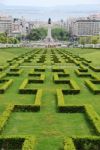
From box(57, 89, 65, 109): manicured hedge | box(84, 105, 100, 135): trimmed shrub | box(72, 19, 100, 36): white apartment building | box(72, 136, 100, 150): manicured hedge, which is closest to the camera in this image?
box(72, 136, 100, 150): manicured hedge

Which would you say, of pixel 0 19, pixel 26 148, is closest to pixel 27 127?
pixel 26 148

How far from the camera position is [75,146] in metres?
8.61

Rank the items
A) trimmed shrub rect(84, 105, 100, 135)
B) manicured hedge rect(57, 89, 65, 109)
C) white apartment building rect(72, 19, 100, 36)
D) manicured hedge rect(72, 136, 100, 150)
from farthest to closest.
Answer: white apartment building rect(72, 19, 100, 36), manicured hedge rect(57, 89, 65, 109), trimmed shrub rect(84, 105, 100, 135), manicured hedge rect(72, 136, 100, 150)

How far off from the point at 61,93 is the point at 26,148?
6606 mm

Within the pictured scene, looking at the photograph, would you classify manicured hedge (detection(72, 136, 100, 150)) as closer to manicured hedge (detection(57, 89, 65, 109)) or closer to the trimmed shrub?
the trimmed shrub

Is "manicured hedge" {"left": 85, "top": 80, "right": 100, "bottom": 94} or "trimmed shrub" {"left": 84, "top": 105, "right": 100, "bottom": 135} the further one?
"manicured hedge" {"left": 85, "top": 80, "right": 100, "bottom": 94}

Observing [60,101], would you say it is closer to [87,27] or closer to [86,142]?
[86,142]

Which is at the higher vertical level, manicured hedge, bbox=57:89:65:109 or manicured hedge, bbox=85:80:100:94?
manicured hedge, bbox=57:89:65:109

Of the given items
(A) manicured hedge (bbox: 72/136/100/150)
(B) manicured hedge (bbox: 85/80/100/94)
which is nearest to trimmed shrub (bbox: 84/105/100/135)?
(A) manicured hedge (bbox: 72/136/100/150)

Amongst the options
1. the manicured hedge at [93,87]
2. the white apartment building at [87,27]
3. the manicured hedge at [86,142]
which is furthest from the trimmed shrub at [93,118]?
the white apartment building at [87,27]

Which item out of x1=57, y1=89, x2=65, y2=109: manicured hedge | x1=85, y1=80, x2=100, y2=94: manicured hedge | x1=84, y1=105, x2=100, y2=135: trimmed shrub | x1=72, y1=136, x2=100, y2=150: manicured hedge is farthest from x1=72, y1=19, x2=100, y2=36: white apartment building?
x1=72, y1=136, x2=100, y2=150: manicured hedge

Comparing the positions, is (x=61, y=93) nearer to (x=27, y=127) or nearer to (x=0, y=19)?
(x=27, y=127)

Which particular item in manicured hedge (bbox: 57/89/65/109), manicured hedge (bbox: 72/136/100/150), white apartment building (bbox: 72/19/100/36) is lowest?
manicured hedge (bbox: 72/136/100/150)

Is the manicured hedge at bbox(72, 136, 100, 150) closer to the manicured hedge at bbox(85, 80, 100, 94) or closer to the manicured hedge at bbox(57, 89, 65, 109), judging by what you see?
the manicured hedge at bbox(57, 89, 65, 109)
